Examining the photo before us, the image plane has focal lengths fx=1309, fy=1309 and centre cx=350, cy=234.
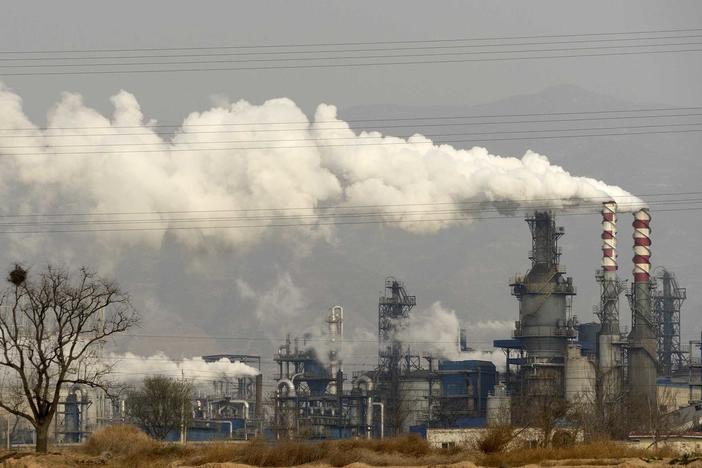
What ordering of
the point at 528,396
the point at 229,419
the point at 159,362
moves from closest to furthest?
the point at 528,396 → the point at 229,419 → the point at 159,362

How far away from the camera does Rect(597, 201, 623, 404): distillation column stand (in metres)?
100

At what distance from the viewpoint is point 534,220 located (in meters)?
102

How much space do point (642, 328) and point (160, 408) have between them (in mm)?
38584

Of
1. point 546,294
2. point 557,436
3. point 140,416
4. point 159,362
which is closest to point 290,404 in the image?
point 140,416

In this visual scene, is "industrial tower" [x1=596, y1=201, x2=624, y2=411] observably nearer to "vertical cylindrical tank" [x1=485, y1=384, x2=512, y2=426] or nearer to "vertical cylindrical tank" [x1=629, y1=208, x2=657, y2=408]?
"vertical cylindrical tank" [x1=629, y1=208, x2=657, y2=408]

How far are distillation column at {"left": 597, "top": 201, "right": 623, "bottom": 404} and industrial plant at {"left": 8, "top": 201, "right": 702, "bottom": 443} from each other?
4.0 inches

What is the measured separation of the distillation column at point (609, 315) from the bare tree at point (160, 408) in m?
31.9

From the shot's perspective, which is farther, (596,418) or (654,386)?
(654,386)

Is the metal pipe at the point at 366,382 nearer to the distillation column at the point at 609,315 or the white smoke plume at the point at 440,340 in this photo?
the white smoke plume at the point at 440,340

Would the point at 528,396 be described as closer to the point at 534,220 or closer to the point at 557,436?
the point at 534,220

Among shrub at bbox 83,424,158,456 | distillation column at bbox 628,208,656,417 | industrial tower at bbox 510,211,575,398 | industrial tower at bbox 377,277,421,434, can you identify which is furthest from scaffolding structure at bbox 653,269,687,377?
shrub at bbox 83,424,158,456

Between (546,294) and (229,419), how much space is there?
110 ft

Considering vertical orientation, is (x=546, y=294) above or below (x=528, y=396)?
above

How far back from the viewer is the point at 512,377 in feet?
342
